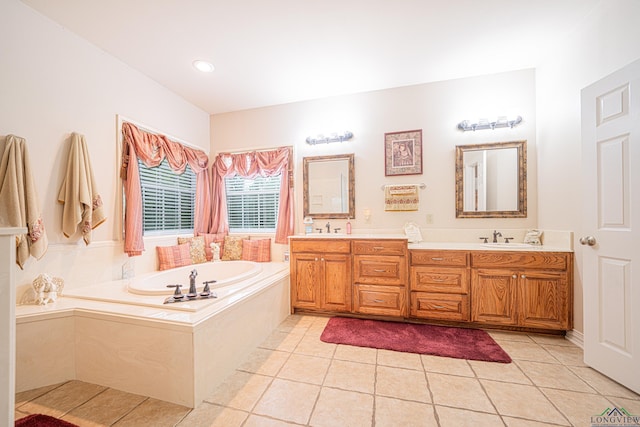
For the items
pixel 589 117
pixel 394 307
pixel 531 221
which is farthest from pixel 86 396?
pixel 531 221

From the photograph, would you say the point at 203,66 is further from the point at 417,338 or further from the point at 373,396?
the point at 417,338

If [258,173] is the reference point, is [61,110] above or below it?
above

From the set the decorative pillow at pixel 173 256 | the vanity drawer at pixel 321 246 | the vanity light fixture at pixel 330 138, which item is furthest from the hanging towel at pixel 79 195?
the vanity light fixture at pixel 330 138

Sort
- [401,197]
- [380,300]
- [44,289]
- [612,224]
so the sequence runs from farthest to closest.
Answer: [401,197]
[380,300]
[44,289]
[612,224]

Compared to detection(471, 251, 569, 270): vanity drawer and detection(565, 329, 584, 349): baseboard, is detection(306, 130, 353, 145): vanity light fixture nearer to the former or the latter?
detection(471, 251, 569, 270): vanity drawer

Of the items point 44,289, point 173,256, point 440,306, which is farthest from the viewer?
point 173,256

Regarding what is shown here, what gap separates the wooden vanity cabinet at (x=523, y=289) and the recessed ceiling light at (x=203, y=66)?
10.8ft

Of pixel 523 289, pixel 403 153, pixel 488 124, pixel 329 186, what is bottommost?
pixel 523 289

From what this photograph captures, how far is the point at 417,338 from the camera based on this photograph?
2230mm

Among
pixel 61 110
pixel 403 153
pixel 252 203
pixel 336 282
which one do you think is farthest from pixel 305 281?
pixel 61 110

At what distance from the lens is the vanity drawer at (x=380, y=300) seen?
8.22 ft

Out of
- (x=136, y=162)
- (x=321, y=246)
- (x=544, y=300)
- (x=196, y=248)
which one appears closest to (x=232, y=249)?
(x=196, y=248)

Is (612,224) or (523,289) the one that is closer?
(612,224)

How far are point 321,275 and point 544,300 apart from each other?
207 centimetres
